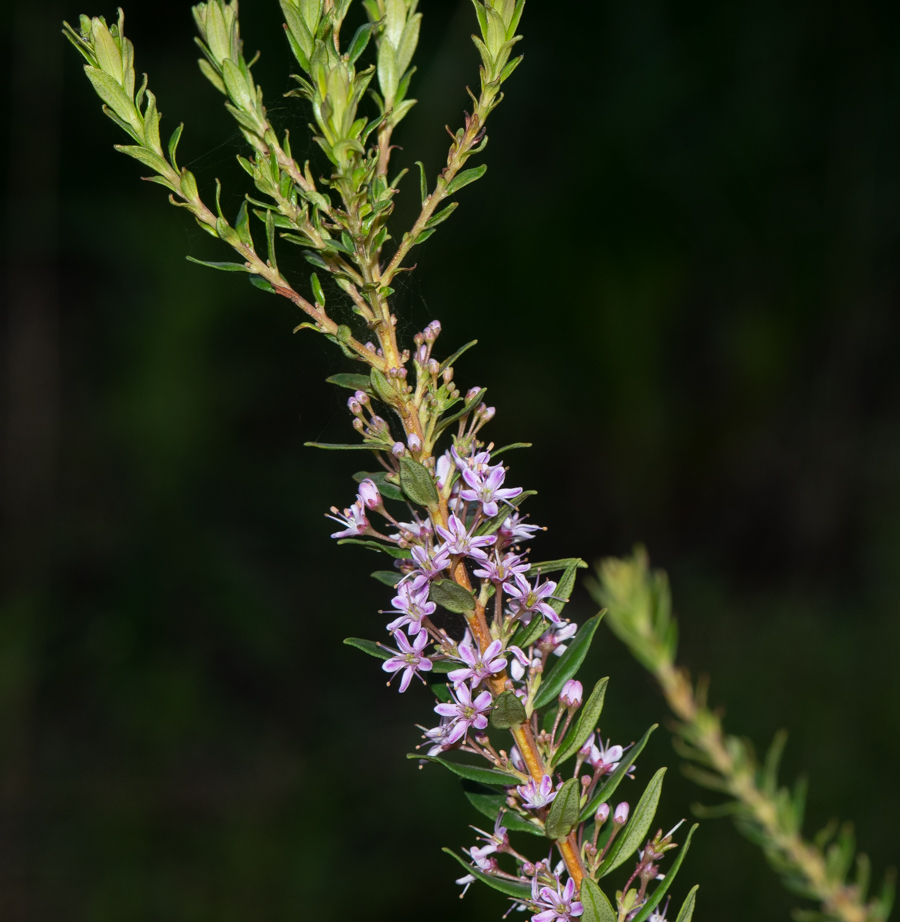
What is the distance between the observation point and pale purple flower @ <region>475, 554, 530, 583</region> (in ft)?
2.74

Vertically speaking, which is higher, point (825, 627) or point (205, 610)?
point (825, 627)

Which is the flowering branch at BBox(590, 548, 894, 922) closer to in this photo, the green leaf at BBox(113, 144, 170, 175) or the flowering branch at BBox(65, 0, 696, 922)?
the flowering branch at BBox(65, 0, 696, 922)

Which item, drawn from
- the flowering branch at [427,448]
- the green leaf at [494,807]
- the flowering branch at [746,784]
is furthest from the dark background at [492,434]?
the green leaf at [494,807]

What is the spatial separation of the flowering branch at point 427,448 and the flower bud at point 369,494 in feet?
0.13

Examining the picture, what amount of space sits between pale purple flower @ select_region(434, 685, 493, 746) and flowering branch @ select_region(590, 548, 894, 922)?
485mm

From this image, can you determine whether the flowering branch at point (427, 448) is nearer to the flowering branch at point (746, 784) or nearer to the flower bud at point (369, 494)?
the flower bud at point (369, 494)

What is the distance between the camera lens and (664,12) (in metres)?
5.91

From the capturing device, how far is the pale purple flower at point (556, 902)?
77cm

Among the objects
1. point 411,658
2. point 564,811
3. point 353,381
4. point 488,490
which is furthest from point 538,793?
point 353,381

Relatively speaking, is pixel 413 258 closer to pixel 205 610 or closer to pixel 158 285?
pixel 158 285

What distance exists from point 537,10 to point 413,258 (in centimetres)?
218

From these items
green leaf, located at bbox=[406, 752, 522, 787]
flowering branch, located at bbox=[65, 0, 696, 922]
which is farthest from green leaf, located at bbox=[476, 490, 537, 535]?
green leaf, located at bbox=[406, 752, 522, 787]

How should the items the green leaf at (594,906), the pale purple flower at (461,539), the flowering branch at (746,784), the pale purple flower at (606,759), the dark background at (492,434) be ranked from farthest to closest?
the dark background at (492,434) < the flowering branch at (746,784) < the pale purple flower at (606,759) < the pale purple flower at (461,539) < the green leaf at (594,906)

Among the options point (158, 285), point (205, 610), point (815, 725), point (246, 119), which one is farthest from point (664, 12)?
point (246, 119)
